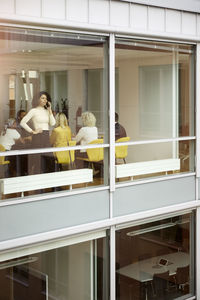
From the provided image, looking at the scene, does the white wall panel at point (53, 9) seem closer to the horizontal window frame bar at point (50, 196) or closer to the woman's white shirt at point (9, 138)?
the woman's white shirt at point (9, 138)

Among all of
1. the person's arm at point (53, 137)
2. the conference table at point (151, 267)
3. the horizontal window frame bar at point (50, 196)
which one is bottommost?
the conference table at point (151, 267)

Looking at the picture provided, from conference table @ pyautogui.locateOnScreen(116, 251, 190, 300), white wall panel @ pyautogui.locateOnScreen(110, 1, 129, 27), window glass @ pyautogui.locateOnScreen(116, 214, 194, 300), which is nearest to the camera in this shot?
white wall panel @ pyautogui.locateOnScreen(110, 1, 129, 27)

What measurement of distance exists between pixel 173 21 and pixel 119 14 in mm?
1397

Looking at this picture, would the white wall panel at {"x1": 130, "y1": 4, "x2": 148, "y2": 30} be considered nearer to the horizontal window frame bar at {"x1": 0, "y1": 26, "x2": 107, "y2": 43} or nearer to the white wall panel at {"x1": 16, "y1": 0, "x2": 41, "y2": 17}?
the horizontal window frame bar at {"x1": 0, "y1": 26, "x2": 107, "y2": 43}

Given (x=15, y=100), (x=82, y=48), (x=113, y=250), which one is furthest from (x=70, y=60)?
(x=113, y=250)

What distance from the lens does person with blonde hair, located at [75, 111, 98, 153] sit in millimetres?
9188

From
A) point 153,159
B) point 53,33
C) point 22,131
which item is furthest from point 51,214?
point 53,33

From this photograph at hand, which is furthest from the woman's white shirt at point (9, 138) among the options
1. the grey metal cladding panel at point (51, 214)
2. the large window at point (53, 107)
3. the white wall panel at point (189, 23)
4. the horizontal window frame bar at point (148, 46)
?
the white wall panel at point (189, 23)

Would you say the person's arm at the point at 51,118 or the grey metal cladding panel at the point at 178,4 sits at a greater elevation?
the grey metal cladding panel at the point at 178,4

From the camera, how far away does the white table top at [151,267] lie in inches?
406

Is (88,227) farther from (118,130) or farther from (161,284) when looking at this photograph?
(161,284)

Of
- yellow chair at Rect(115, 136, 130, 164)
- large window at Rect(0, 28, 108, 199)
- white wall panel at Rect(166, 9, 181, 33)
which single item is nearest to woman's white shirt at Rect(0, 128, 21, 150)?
large window at Rect(0, 28, 108, 199)

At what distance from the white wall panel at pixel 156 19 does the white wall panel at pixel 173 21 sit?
0.44ft

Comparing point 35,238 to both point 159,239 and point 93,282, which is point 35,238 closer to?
point 93,282
